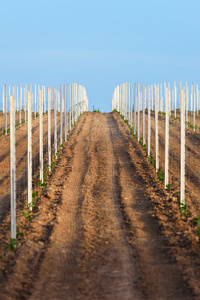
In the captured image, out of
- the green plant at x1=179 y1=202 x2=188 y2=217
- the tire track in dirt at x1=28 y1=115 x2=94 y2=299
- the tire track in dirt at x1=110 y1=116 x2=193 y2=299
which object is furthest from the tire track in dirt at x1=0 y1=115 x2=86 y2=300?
the green plant at x1=179 y1=202 x2=188 y2=217

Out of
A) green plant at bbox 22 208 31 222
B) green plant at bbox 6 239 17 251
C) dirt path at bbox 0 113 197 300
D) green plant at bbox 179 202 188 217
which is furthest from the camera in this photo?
green plant at bbox 179 202 188 217

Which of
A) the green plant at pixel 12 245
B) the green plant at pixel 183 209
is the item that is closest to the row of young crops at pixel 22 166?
the green plant at pixel 12 245

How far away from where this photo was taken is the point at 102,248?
8.88 m

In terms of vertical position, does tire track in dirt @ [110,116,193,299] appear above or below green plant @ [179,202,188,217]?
below

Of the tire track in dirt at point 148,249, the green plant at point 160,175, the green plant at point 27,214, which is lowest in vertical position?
the tire track in dirt at point 148,249

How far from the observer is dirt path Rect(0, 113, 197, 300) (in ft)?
22.5

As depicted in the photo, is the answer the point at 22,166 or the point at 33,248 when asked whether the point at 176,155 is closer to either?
the point at 22,166

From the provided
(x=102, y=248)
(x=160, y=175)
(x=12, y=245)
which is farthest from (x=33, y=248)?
(x=160, y=175)

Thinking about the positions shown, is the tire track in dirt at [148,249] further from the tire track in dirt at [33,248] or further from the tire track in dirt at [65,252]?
the tire track in dirt at [33,248]

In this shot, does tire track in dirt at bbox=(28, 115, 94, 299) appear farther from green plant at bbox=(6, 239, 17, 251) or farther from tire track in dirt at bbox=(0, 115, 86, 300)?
green plant at bbox=(6, 239, 17, 251)

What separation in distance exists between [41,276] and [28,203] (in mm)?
4540

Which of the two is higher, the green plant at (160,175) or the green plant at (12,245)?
the green plant at (160,175)

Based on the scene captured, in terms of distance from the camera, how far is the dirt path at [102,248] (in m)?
6.84

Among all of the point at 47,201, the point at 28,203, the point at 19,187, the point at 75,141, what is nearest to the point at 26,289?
the point at 28,203
